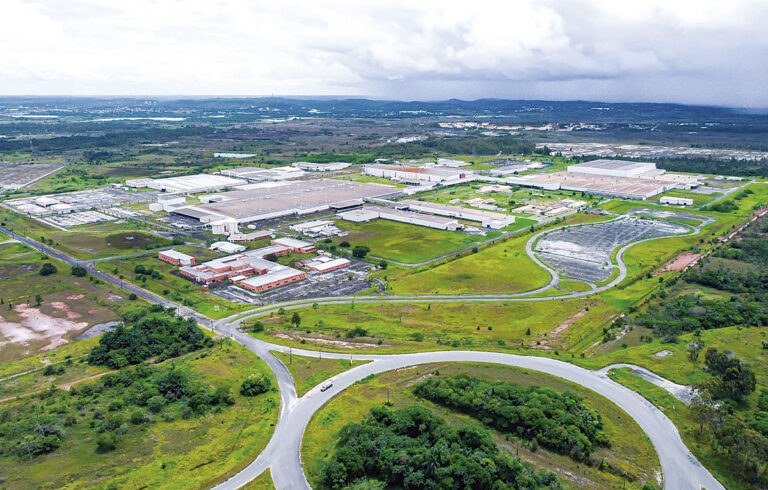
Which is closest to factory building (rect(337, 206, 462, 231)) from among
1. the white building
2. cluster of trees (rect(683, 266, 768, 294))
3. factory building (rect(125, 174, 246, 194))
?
the white building

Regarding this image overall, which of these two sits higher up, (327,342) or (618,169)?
(618,169)

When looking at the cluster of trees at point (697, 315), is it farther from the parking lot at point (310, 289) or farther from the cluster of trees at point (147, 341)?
the cluster of trees at point (147, 341)

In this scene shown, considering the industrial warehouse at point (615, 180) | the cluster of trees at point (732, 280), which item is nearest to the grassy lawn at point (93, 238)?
the cluster of trees at point (732, 280)

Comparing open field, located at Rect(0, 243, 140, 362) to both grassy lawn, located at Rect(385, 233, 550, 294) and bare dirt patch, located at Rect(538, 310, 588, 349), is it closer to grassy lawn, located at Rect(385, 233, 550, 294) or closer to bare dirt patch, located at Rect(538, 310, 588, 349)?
grassy lawn, located at Rect(385, 233, 550, 294)

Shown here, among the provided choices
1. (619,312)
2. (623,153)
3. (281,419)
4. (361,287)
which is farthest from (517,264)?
(623,153)

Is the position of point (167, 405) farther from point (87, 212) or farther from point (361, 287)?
point (87, 212)

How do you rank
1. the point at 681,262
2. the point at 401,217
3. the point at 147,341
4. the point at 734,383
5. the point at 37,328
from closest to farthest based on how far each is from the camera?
the point at 734,383 < the point at 147,341 < the point at 37,328 < the point at 681,262 < the point at 401,217

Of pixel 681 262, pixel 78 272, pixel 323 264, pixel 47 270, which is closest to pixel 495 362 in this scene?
pixel 323 264

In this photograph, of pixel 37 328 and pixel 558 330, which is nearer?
pixel 558 330

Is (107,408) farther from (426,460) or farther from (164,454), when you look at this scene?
(426,460)
